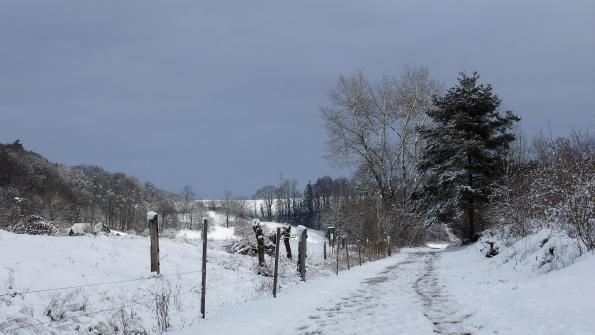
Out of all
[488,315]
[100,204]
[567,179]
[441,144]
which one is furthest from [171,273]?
[100,204]

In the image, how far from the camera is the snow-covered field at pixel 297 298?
730 cm

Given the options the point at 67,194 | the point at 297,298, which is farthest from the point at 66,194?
the point at 297,298

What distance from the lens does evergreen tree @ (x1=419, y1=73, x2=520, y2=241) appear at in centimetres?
2962

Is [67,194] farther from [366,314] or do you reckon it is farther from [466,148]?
[366,314]

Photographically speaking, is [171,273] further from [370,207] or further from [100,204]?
[100,204]

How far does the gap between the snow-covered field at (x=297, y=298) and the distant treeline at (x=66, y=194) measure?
686 inches

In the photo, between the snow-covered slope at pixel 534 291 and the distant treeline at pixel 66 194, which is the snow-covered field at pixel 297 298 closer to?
the snow-covered slope at pixel 534 291

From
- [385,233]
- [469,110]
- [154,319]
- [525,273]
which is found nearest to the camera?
[154,319]

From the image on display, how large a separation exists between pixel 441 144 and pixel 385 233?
8806 mm

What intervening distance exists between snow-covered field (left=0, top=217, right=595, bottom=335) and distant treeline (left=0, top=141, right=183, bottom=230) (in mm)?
17432

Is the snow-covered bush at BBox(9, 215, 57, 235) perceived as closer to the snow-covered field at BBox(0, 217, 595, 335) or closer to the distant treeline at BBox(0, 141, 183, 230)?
the snow-covered field at BBox(0, 217, 595, 335)

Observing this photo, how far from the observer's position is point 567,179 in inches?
510

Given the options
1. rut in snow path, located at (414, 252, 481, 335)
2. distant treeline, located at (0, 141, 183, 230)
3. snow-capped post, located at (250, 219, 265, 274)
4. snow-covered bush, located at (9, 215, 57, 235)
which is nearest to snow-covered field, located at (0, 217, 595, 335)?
rut in snow path, located at (414, 252, 481, 335)

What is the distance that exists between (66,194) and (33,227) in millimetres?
73710
